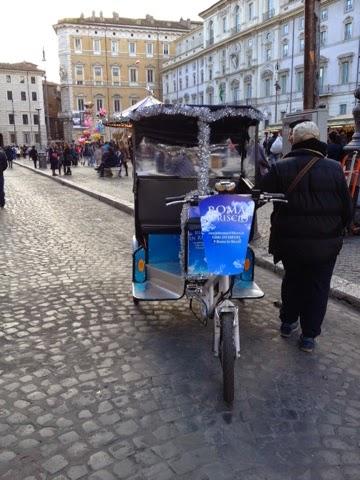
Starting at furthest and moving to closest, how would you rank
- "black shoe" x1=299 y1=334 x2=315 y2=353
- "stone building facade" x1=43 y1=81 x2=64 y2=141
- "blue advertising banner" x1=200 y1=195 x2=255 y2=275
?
"stone building facade" x1=43 y1=81 x2=64 y2=141 < "black shoe" x1=299 y1=334 x2=315 y2=353 < "blue advertising banner" x1=200 y1=195 x2=255 y2=275

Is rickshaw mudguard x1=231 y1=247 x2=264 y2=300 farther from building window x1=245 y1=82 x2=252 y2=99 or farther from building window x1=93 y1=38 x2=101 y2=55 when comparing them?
building window x1=93 y1=38 x2=101 y2=55

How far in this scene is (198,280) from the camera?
3.90 m

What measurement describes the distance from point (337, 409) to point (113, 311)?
98.7 inches

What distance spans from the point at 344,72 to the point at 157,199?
46773 mm

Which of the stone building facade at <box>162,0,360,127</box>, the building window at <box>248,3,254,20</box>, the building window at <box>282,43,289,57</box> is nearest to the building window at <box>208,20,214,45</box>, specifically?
the stone building facade at <box>162,0,360,127</box>

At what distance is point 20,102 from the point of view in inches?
3728

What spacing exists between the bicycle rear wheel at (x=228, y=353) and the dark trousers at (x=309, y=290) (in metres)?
0.92

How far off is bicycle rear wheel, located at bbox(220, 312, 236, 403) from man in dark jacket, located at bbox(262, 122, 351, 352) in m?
0.91

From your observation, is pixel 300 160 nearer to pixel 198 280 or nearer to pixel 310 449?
pixel 198 280

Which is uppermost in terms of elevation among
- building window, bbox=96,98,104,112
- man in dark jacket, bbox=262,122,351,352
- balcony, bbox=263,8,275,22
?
balcony, bbox=263,8,275,22

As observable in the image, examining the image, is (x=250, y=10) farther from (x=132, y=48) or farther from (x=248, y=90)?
(x=132, y=48)

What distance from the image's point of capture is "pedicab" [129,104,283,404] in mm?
3209

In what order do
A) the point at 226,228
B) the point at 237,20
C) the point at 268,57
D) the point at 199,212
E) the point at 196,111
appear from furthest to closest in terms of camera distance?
1. the point at 237,20
2. the point at 268,57
3. the point at 196,111
4. the point at 199,212
5. the point at 226,228

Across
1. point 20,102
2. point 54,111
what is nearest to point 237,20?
point 20,102
